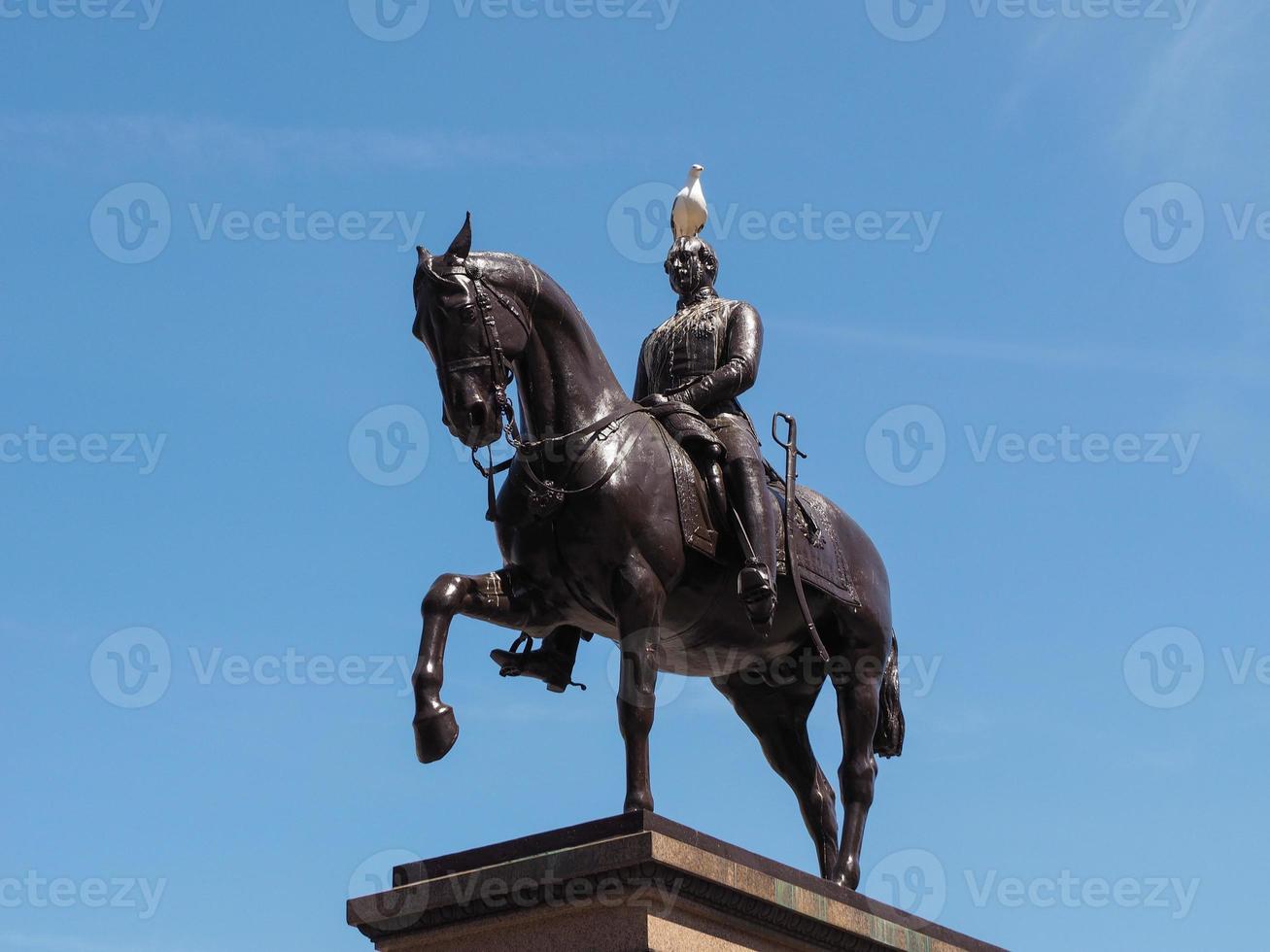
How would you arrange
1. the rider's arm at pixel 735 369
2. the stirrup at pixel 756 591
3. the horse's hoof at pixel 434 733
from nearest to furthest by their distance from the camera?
the horse's hoof at pixel 434 733
the stirrup at pixel 756 591
the rider's arm at pixel 735 369

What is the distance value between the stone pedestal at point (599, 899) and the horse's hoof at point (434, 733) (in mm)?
600

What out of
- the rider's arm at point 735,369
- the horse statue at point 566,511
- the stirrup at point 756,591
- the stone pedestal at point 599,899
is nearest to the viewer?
the stone pedestal at point 599,899

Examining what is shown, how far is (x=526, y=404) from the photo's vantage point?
13031 mm

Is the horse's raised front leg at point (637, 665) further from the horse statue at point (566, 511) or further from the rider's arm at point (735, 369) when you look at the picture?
the rider's arm at point (735, 369)

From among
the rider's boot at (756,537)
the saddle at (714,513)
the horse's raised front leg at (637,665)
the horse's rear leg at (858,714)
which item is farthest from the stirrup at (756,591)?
the horse's rear leg at (858,714)

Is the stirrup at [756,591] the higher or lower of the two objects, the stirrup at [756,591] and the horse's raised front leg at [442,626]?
the higher

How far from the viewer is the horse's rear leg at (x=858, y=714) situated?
14492mm

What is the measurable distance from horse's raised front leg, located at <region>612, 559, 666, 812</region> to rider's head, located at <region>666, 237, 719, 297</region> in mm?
2875

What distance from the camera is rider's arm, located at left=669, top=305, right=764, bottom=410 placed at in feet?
45.9

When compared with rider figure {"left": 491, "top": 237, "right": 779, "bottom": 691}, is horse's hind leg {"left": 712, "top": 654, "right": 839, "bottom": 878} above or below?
below

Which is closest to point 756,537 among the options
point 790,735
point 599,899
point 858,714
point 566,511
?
point 566,511

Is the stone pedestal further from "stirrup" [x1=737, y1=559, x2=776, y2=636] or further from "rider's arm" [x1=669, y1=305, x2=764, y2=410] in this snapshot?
"rider's arm" [x1=669, y1=305, x2=764, y2=410]

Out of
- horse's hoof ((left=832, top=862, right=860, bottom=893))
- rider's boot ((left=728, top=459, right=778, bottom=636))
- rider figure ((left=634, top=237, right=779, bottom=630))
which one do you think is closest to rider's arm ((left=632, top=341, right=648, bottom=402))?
rider figure ((left=634, top=237, right=779, bottom=630))

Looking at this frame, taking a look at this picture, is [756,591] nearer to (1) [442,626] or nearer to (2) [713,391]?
(2) [713,391]
